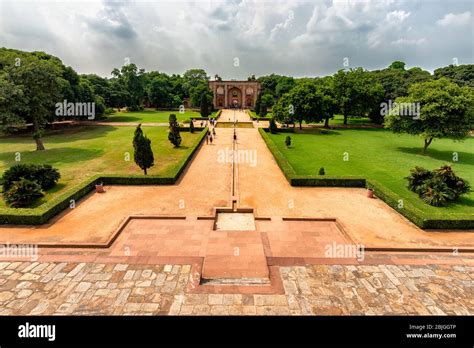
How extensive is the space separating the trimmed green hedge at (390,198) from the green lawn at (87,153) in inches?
357

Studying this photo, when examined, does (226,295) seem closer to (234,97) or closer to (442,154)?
(442,154)

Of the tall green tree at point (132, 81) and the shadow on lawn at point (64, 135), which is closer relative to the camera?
the shadow on lawn at point (64, 135)

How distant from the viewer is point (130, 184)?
18.3m

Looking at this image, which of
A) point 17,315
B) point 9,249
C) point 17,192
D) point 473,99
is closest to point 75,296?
point 17,315

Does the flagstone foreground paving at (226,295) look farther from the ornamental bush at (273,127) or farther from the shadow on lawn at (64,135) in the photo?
the ornamental bush at (273,127)

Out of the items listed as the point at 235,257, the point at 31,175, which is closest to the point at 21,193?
the point at 31,175

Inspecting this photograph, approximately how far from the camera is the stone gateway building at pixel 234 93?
83.9m

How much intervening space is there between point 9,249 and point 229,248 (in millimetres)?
9061

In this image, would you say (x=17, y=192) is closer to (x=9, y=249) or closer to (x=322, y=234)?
(x=9, y=249)

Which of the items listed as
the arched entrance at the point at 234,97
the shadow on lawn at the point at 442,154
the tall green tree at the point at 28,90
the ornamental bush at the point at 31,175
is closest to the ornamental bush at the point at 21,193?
the ornamental bush at the point at 31,175

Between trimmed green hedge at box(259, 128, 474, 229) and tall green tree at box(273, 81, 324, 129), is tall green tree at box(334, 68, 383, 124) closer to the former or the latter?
tall green tree at box(273, 81, 324, 129)

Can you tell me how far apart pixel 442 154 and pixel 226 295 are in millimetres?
30250

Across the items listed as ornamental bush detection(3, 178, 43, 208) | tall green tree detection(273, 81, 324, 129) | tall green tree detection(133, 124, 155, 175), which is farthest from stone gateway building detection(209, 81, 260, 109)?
ornamental bush detection(3, 178, 43, 208)

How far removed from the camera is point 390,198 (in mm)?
15539
